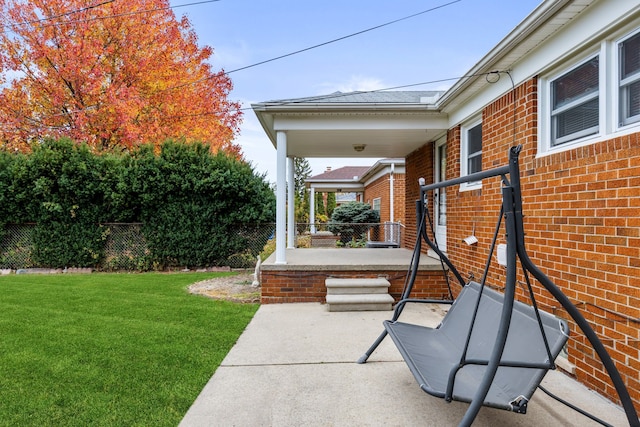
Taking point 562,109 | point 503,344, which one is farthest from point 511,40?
point 503,344

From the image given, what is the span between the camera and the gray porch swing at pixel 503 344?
203 cm

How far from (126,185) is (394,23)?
7512mm

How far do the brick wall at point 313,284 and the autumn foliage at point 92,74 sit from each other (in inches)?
314

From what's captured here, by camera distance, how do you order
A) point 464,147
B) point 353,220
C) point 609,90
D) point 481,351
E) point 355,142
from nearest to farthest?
point 481,351, point 609,90, point 464,147, point 355,142, point 353,220

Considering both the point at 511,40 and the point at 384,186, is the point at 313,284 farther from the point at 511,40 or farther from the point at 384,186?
the point at 384,186

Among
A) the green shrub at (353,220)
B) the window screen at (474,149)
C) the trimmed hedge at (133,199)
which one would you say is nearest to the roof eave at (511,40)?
the window screen at (474,149)

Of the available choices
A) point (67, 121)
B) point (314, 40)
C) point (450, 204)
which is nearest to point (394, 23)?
point (314, 40)

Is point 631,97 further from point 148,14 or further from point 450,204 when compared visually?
point 148,14

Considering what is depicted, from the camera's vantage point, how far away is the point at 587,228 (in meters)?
3.09

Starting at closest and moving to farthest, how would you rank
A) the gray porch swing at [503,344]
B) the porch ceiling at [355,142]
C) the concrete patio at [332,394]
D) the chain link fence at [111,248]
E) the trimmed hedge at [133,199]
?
the gray porch swing at [503,344] < the concrete patio at [332,394] < the porch ceiling at [355,142] < the trimmed hedge at [133,199] < the chain link fence at [111,248]

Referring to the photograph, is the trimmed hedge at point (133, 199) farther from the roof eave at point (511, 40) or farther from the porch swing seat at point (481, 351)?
the porch swing seat at point (481, 351)

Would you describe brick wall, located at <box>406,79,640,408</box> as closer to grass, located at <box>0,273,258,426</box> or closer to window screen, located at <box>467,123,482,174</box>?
window screen, located at <box>467,123,482,174</box>

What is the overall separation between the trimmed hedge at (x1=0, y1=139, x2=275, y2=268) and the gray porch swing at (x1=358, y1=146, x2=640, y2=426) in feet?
23.0

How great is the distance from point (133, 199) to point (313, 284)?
570cm
